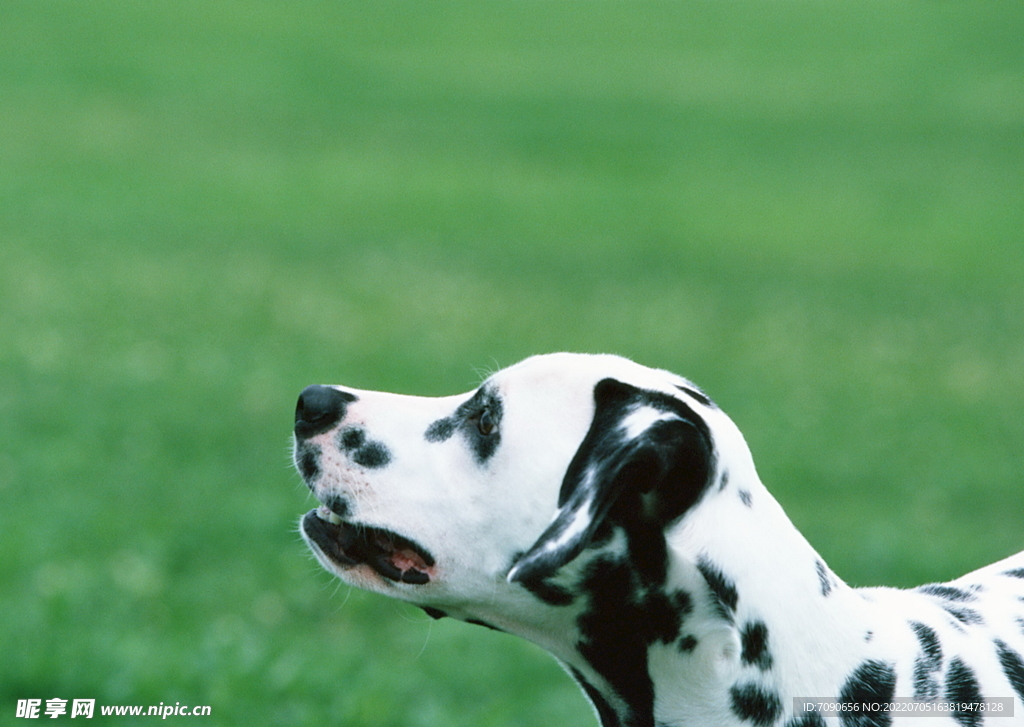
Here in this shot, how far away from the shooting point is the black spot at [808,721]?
319 centimetres

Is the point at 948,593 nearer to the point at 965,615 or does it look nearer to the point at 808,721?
the point at 965,615

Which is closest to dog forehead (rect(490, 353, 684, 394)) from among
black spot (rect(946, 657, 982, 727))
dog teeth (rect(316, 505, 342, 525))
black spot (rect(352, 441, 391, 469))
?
black spot (rect(352, 441, 391, 469))

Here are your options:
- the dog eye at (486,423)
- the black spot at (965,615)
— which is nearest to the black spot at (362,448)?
the dog eye at (486,423)

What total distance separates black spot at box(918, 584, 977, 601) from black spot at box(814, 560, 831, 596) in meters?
0.68

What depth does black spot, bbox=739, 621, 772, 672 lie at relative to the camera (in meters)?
3.17

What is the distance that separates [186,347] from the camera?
446 inches

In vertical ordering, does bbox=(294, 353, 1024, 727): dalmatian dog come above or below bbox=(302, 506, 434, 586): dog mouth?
above

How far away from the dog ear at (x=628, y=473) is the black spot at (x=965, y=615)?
1.02 metres

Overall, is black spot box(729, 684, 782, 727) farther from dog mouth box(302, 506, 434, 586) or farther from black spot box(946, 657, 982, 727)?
dog mouth box(302, 506, 434, 586)

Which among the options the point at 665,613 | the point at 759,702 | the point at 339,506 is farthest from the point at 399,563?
the point at 759,702

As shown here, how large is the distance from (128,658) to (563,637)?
248 centimetres

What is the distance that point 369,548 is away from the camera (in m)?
3.58

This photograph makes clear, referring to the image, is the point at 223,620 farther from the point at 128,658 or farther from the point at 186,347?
the point at 186,347

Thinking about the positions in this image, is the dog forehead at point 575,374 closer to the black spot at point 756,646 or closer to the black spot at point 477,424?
the black spot at point 477,424
